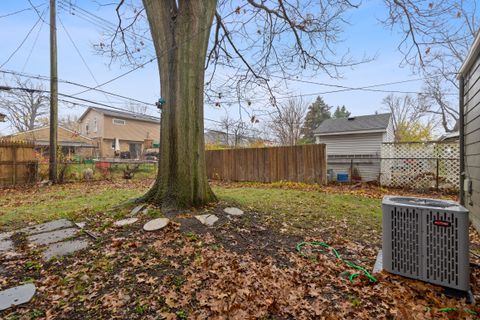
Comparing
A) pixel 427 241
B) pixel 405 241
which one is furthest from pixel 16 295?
pixel 427 241

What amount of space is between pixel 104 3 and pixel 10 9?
2.97 metres

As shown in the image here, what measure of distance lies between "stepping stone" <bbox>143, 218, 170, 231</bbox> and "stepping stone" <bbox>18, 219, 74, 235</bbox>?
46.4 inches

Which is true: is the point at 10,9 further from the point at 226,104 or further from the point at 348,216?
the point at 348,216

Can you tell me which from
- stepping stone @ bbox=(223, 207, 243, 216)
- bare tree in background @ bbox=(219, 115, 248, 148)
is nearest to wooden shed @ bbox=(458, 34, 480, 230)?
stepping stone @ bbox=(223, 207, 243, 216)

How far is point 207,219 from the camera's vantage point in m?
3.46

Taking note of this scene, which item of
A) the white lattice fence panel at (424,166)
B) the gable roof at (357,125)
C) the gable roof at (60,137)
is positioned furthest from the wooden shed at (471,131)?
the gable roof at (60,137)

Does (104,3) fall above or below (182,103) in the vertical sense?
above

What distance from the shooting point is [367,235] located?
351 cm

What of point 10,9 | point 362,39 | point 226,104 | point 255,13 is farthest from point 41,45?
point 362,39

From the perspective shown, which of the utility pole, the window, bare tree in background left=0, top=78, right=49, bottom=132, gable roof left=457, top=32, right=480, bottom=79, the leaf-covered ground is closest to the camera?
the leaf-covered ground

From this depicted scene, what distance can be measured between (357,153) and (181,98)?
10140mm

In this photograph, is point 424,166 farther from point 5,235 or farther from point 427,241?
point 5,235

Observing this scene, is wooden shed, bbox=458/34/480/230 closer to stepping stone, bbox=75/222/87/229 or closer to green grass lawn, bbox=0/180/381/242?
green grass lawn, bbox=0/180/381/242

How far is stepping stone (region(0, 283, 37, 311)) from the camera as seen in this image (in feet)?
5.96
